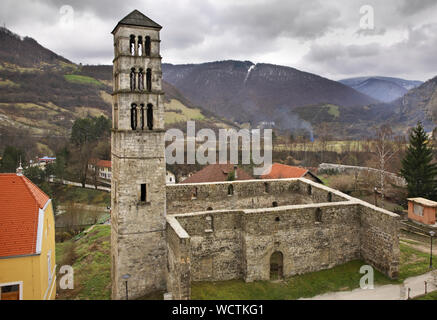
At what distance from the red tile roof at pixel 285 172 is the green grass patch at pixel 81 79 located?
106027 mm

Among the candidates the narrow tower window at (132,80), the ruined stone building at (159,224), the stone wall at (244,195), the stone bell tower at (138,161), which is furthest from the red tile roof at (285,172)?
the narrow tower window at (132,80)

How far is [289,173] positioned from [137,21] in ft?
92.0

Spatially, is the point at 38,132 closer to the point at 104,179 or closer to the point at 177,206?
the point at 104,179

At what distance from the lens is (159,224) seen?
19016mm

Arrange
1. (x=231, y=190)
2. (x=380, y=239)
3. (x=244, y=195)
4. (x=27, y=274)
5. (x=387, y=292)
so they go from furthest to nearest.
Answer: (x=244, y=195)
(x=231, y=190)
(x=380, y=239)
(x=387, y=292)
(x=27, y=274)

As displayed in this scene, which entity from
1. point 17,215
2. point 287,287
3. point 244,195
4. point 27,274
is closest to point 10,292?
point 27,274

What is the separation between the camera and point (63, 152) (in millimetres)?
58719

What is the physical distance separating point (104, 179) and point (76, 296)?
4389cm

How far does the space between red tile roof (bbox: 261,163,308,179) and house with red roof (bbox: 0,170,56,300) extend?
29.1 m

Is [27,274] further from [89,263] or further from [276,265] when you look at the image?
[276,265]

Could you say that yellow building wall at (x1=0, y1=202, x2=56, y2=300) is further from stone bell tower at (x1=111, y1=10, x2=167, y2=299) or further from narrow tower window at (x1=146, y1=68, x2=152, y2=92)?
narrow tower window at (x1=146, y1=68, x2=152, y2=92)

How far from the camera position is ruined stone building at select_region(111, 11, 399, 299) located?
1831cm

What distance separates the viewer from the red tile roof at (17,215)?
1453 cm

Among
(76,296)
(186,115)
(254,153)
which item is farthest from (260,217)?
(186,115)
